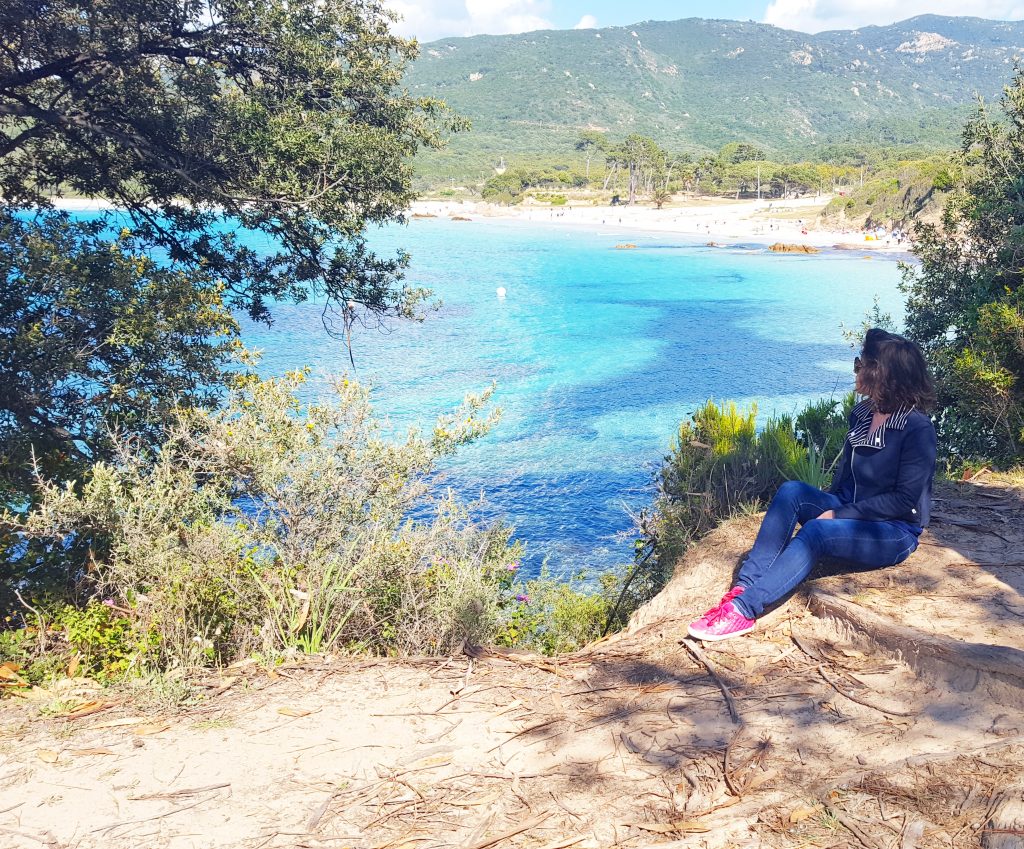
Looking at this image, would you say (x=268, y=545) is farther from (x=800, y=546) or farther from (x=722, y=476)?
(x=722, y=476)

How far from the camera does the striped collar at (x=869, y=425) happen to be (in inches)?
174

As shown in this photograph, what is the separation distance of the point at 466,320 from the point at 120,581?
3119 centimetres

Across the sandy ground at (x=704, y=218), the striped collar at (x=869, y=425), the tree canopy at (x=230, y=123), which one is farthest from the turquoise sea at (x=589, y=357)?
the sandy ground at (x=704, y=218)

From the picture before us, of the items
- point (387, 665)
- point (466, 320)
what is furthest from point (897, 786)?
point (466, 320)

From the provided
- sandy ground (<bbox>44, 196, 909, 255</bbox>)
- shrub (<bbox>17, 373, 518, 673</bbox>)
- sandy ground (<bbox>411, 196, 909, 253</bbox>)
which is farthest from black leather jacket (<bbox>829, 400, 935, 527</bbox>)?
sandy ground (<bbox>411, 196, 909, 253</bbox>)

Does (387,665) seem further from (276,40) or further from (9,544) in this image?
(276,40)

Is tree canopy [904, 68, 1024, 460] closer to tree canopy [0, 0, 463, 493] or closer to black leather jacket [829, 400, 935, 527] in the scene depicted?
black leather jacket [829, 400, 935, 527]

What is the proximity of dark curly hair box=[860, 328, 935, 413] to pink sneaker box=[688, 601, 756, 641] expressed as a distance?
1424 millimetres

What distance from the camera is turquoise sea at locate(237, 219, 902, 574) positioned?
16.4 metres

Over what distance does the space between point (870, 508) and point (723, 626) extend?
3.60 ft

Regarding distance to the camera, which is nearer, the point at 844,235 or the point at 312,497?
the point at 312,497

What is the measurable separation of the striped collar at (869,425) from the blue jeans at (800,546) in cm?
42

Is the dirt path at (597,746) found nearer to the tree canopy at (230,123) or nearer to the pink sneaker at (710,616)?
the pink sneaker at (710,616)

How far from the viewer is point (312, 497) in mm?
5988
